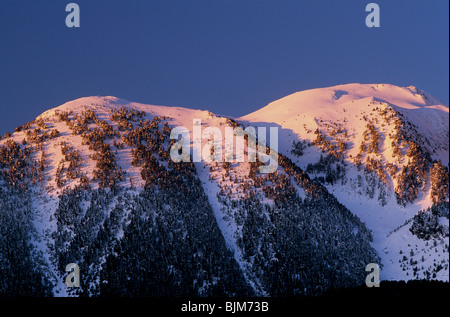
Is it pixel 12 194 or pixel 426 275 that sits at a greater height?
pixel 12 194

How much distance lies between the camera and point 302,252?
7170 inches

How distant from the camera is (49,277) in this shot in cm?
16525

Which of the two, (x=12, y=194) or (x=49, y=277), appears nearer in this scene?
(x=49, y=277)
